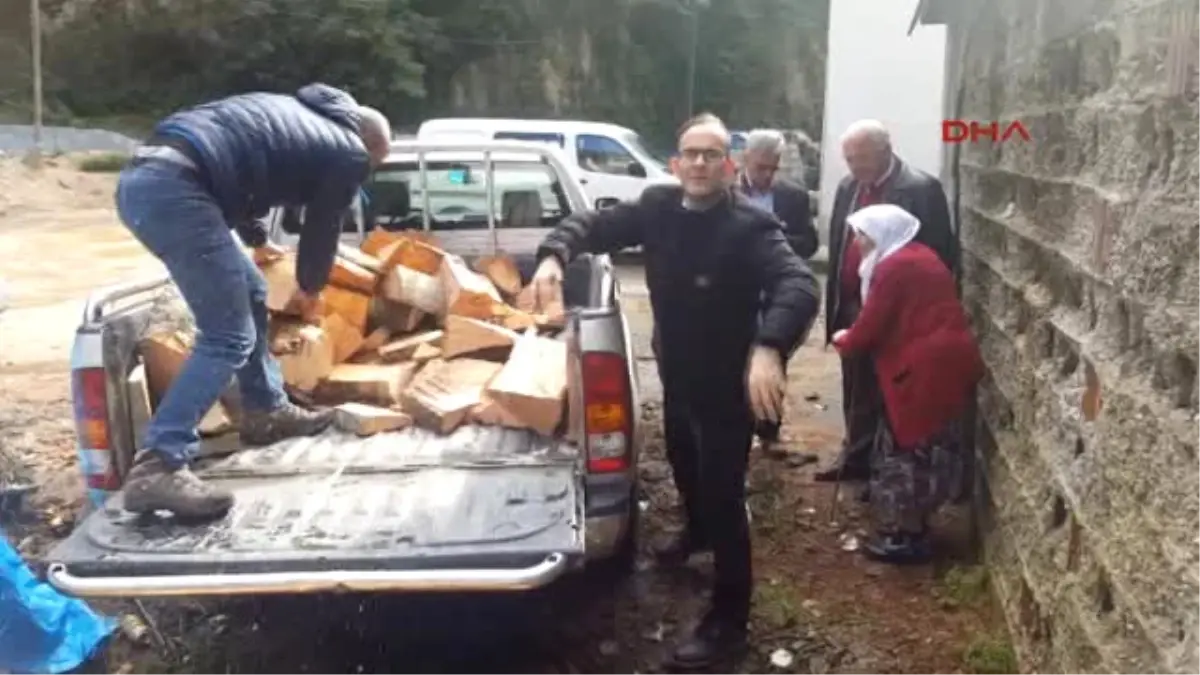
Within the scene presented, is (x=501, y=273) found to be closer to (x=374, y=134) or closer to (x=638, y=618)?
(x=374, y=134)

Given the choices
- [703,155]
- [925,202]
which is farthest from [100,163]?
[703,155]

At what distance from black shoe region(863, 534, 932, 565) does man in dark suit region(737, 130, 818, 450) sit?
1.59m

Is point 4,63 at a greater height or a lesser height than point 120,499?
greater

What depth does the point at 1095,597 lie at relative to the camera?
3059 millimetres

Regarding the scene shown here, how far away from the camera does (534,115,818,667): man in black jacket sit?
157 inches

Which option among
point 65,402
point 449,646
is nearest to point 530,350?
point 449,646

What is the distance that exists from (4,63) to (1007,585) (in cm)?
4129

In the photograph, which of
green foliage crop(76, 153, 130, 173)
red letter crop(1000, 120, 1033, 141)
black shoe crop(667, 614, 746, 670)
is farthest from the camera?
green foliage crop(76, 153, 130, 173)

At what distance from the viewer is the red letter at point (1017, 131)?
182 inches

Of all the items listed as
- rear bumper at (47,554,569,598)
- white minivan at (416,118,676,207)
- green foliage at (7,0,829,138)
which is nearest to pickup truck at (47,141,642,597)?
rear bumper at (47,554,569,598)

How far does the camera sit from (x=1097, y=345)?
3.17 meters

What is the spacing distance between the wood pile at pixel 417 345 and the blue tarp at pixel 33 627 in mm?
1218

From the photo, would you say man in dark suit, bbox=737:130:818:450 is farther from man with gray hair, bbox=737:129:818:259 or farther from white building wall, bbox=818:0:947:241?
white building wall, bbox=818:0:947:241

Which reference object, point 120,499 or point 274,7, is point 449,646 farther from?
point 274,7
